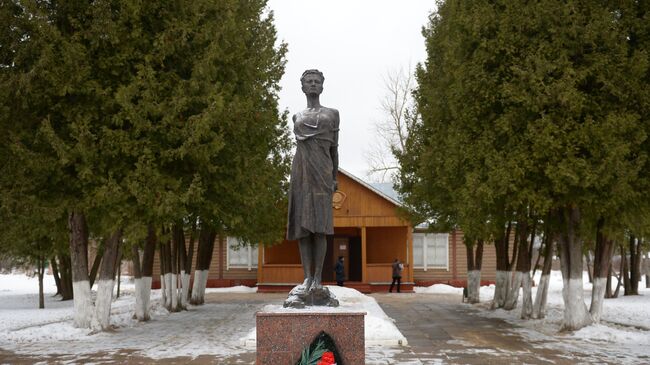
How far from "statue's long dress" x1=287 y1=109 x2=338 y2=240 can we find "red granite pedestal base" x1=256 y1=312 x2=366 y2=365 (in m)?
1.13

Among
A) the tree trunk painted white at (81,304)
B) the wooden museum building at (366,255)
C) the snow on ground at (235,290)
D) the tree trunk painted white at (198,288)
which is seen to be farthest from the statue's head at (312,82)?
the snow on ground at (235,290)

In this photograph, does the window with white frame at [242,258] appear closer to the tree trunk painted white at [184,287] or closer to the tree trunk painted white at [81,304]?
the tree trunk painted white at [184,287]

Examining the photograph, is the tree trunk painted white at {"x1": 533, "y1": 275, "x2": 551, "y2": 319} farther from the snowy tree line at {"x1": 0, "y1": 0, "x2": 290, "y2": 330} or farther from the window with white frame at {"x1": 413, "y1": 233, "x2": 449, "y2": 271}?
the window with white frame at {"x1": 413, "y1": 233, "x2": 449, "y2": 271}

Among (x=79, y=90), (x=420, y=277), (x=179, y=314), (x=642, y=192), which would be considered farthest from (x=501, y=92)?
(x=420, y=277)

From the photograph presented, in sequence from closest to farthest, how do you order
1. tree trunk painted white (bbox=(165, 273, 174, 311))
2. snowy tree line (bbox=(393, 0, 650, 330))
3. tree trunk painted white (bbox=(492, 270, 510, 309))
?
snowy tree line (bbox=(393, 0, 650, 330)) → tree trunk painted white (bbox=(165, 273, 174, 311)) → tree trunk painted white (bbox=(492, 270, 510, 309))

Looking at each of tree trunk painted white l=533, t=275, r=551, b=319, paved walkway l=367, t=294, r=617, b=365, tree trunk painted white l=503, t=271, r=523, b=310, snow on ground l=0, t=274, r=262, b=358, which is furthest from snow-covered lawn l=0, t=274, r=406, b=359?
tree trunk painted white l=503, t=271, r=523, b=310

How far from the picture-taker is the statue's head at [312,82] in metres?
8.62

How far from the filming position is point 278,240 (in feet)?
79.2

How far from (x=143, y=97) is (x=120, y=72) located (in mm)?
1051

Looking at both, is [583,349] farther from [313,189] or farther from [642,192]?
[313,189]

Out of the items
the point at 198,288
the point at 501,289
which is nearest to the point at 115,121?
the point at 198,288

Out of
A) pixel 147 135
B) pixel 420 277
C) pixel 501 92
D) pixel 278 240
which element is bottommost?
pixel 420 277

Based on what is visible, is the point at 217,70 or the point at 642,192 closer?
the point at 642,192

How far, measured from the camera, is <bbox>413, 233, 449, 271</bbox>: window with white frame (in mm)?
35000
